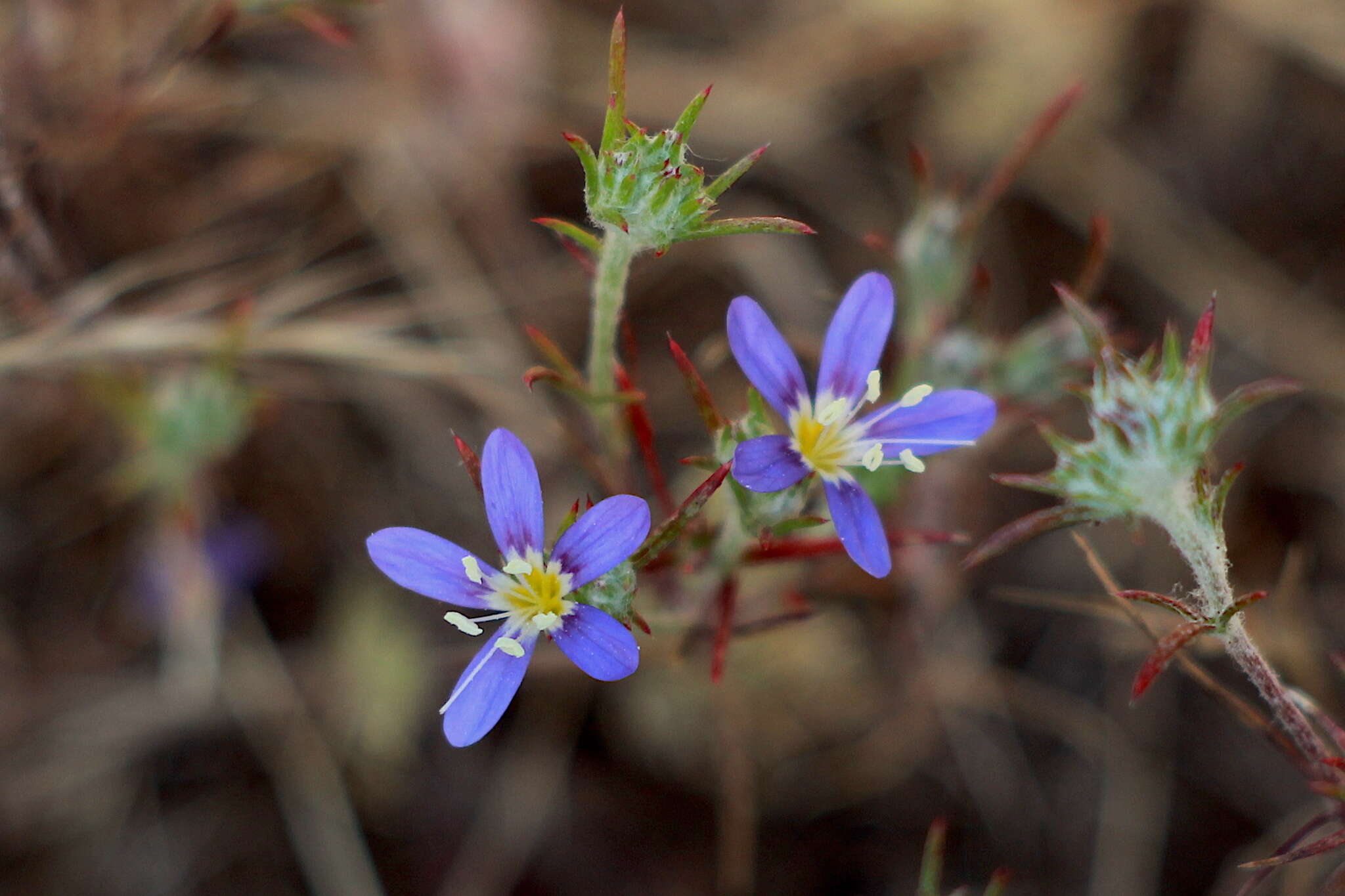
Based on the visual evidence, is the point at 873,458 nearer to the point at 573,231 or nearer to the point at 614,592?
the point at 614,592

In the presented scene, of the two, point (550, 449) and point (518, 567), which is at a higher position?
point (550, 449)

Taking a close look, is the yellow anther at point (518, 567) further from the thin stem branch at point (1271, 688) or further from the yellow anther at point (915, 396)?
the thin stem branch at point (1271, 688)

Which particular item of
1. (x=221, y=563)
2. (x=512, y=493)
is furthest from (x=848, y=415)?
(x=221, y=563)

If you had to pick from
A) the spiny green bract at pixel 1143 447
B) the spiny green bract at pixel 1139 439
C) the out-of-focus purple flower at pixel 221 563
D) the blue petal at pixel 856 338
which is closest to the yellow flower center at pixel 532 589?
the blue petal at pixel 856 338

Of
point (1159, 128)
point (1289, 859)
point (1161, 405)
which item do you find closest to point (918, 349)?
point (1161, 405)

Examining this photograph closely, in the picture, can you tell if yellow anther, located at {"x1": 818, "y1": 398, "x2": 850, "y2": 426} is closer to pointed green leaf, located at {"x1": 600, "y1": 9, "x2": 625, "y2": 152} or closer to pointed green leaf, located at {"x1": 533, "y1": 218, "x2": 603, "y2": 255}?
pointed green leaf, located at {"x1": 533, "y1": 218, "x2": 603, "y2": 255}
